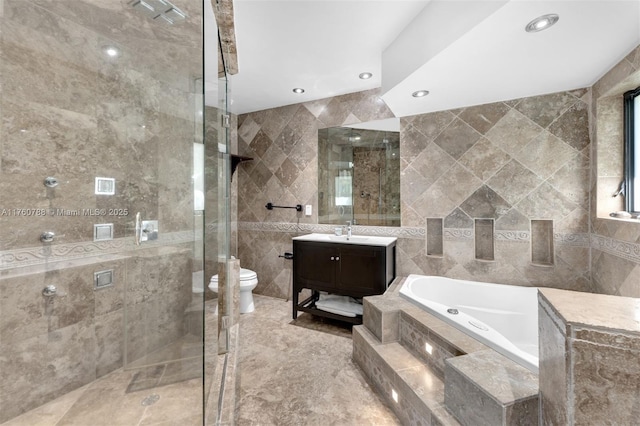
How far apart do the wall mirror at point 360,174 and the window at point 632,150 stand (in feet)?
5.25

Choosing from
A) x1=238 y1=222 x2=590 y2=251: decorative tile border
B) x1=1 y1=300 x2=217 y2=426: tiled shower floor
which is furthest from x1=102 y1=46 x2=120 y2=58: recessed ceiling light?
x1=238 y1=222 x2=590 y2=251: decorative tile border

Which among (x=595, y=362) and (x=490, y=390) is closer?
(x=595, y=362)

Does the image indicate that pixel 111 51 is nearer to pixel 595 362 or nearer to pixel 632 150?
pixel 595 362

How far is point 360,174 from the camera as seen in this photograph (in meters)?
2.88

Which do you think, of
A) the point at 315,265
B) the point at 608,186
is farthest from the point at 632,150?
the point at 315,265

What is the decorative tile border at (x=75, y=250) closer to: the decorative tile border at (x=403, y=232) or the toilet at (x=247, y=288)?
the toilet at (x=247, y=288)

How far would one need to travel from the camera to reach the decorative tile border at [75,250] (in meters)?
1.31

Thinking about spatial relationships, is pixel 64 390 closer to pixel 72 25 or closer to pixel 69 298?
pixel 69 298

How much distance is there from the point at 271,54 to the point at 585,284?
3.16 m

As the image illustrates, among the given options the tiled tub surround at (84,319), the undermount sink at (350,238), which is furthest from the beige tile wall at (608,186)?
the tiled tub surround at (84,319)

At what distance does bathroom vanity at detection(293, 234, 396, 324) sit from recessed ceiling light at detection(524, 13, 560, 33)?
5.37 ft

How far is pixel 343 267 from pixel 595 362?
6.11ft

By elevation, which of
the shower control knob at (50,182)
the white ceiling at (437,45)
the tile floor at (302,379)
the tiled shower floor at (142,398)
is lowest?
the tile floor at (302,379)

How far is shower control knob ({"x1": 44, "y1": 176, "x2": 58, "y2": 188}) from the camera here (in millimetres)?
1414
